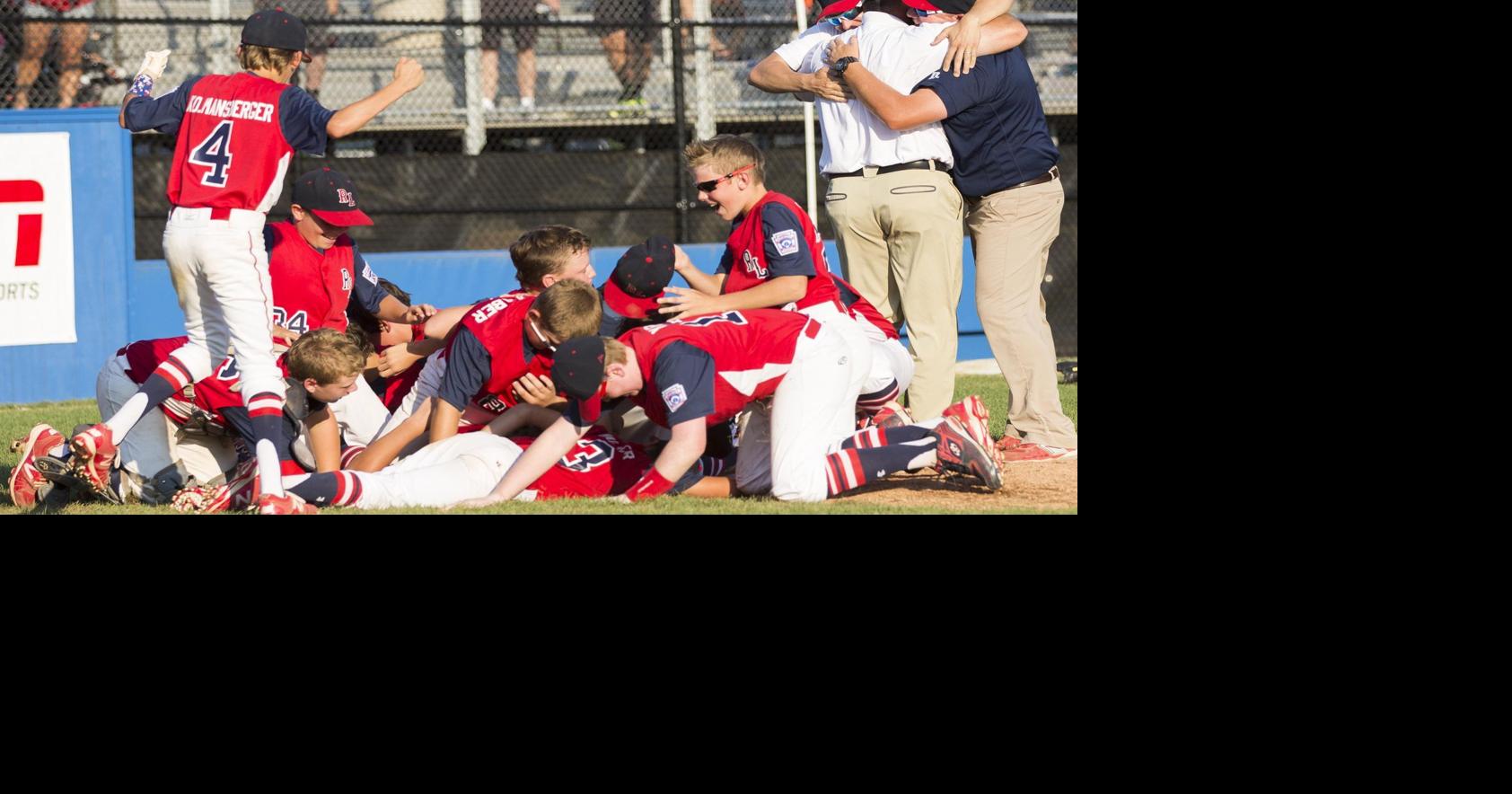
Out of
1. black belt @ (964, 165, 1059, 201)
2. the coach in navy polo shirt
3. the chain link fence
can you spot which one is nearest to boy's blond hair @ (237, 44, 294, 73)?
the coach in navy polo shirt

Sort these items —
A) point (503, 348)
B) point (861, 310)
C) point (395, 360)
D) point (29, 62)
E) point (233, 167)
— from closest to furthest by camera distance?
1. point (503, 348)
2. point (233, 167)
3. point (395, 360)
4. point (861, 310)
5. point (29, 62)

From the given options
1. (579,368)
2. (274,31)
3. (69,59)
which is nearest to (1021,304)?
(579,368)

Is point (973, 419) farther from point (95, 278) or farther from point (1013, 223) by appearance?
point (95, 278)

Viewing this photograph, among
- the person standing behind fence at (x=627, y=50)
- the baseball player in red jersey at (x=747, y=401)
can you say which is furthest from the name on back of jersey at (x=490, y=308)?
the person standing behind fence at (x=627, y=50)

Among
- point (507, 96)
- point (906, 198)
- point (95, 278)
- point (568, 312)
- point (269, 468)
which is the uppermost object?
point (507, 96)

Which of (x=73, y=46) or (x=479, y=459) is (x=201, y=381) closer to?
(x=479, y=459)

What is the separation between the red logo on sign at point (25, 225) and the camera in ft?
30.9

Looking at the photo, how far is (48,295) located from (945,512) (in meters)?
6.74

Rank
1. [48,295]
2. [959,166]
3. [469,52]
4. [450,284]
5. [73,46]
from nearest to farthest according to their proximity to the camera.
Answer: [959,166], [48,295], [450,284], [73,46], [469,52]

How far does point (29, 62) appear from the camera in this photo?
37.8 ft

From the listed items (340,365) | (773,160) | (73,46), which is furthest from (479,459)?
(73,46)

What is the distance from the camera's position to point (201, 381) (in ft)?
18.5

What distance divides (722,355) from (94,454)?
2.14 metres

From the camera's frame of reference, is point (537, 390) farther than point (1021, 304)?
No
